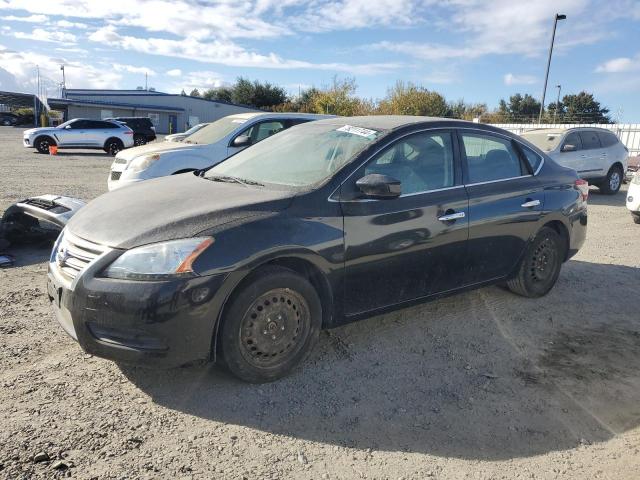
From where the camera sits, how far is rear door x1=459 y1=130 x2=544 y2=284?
14.7ft

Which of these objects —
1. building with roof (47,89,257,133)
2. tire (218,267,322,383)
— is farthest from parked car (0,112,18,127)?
tire (218,267,322,383)

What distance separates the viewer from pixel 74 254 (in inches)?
129

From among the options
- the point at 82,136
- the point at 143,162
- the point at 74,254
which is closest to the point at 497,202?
the point at 74,254

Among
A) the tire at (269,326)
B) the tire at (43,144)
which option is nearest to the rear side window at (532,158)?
the tire at (269,326)

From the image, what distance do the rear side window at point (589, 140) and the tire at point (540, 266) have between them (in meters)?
9.28

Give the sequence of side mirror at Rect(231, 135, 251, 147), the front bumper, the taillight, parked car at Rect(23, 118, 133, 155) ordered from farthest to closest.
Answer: parked car at Rect(23, 118, 133, 155)
side mirror at Rect(231, 135, 251, 147)
the taillight
the front bumper

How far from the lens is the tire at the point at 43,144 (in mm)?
23047

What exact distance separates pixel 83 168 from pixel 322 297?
52.2 ft

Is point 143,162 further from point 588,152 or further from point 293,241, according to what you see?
point 588,152

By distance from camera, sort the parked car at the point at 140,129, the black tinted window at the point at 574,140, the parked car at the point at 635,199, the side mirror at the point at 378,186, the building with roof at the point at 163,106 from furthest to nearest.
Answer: the building with roof at the point at 163,106, the parked car at the point at 140,129, the black tinted window at the point at 574,140, the parked car at the point at 635,199, the side mirror at the point at 378,186

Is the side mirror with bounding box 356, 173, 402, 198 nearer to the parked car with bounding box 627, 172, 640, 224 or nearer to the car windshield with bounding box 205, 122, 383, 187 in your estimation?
the car windshield with bounding box 205, 122, 383, 187

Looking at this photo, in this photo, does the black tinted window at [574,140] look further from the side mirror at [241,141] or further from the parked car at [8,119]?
the parked car at [8,119]

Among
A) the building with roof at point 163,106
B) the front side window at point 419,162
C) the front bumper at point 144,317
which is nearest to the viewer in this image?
the front bumper at point 144,317

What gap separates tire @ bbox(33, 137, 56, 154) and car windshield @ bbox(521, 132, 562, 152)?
19.8 meters
